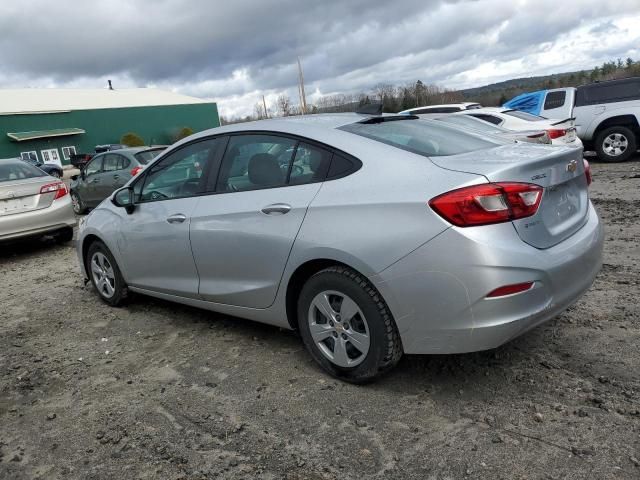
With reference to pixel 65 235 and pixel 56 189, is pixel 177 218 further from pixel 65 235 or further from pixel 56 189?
pixel 65 235

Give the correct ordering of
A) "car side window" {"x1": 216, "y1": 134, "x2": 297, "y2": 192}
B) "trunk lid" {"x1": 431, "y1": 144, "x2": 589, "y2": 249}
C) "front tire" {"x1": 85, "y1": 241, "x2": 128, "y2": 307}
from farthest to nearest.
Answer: "front tire" {"x1": 85, "y1": 241, "x2": 128, "y2": 307} → "car side window" {"x1": 216, "y1": 134, "x2": 297, "y2": 192} → "trunk lid" {"x1": 431, "y1": 144, "x2": 589, "y2": 249}

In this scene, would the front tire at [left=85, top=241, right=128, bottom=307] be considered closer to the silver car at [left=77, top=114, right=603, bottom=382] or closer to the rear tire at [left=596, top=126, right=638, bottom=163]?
the silver car at [left=77, top=114, right=603, bottom=382]

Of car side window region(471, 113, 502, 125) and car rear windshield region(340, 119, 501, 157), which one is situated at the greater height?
car rear windshield region(340, 119, 501, 157)

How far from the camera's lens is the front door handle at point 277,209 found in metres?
3.28

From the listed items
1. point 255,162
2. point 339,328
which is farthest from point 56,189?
point 339,328

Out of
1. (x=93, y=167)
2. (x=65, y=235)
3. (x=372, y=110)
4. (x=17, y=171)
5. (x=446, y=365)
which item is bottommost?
(x=446, y=365)

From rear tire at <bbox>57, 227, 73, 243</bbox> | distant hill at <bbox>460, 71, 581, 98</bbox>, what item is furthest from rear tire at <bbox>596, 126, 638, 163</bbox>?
distant hill at <bbox>460, 71, 581, 98</bbox>

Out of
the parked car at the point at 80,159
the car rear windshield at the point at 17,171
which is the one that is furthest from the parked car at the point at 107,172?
the parked car at the point at 80,159

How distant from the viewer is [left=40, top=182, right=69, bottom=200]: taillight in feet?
26.2

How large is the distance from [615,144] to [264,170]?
36.8 feet

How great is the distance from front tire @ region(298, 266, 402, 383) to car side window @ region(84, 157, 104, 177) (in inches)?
380

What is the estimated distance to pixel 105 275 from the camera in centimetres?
513

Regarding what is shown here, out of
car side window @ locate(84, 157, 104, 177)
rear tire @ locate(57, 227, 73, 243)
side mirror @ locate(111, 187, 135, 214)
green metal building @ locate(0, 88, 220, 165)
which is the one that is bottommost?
rear tire @ locate(57, 227, 73, 243)

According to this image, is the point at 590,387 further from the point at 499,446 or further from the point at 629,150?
the point at 629,150
